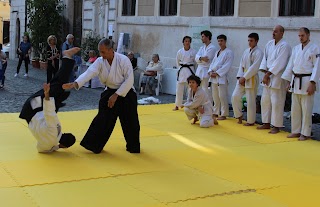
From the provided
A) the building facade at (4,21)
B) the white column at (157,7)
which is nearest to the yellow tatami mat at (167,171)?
the white column at (157,7)

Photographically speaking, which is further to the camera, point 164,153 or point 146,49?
point 146,49

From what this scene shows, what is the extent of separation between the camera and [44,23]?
2191cm

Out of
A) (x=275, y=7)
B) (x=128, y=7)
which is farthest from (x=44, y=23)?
(x=275, y=7)

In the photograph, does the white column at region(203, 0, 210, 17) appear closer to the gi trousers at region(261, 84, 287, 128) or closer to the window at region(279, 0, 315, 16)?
the window at region(279, 0, 315, 16)

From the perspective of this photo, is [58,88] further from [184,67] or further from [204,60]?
[184,67]

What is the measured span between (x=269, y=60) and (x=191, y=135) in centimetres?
202

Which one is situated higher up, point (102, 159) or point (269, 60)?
point (269, 60)

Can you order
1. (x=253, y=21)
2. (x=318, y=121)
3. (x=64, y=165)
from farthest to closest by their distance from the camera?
1. (x=253, y=21)
2. (x=318, y=121)
3. (x=64, y=165)

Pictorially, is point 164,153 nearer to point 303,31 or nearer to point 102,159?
point 102,159

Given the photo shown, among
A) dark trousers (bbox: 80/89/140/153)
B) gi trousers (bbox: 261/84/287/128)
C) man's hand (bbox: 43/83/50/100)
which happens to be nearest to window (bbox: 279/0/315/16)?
gi trousers (bbox: 261/84/287/128)

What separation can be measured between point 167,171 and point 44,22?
670 inches

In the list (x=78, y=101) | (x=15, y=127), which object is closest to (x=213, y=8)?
(x=78, y=101)

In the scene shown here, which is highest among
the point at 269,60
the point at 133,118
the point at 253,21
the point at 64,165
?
the point at 253,21

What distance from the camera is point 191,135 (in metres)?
8.62
